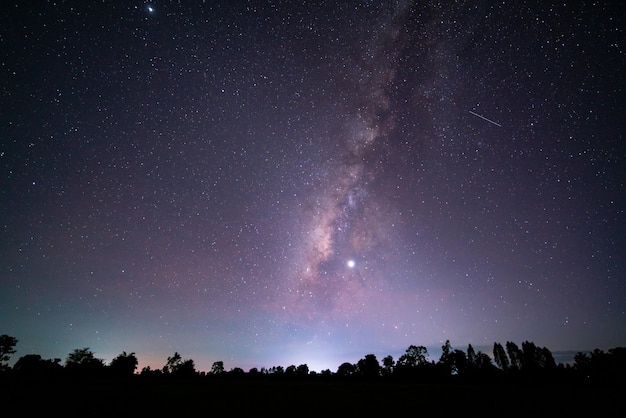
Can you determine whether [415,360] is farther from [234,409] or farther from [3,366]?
[3,366]

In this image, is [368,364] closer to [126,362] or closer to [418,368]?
[418,368]

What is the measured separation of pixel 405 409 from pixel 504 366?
10539 centimetres

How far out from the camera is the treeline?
4959 centimetres

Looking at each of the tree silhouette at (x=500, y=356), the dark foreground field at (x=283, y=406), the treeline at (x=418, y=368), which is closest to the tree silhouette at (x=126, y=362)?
the treeline at (x=418, y=368)

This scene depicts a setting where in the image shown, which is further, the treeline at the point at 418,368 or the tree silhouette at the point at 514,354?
the tree silhouette at the point at 514,354

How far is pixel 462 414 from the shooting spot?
18844 millimetres

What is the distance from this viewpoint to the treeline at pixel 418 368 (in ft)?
163

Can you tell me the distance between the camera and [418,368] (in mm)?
70438

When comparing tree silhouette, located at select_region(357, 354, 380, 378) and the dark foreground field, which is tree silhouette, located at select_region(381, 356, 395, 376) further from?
the dark foreground field

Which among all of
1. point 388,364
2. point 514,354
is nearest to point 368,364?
point 388,364

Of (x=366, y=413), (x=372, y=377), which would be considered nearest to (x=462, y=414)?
(x=366, y=413)

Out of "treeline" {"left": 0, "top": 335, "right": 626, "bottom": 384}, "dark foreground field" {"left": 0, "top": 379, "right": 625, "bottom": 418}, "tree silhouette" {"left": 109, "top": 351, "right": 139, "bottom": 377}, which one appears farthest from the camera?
"tree silhouette" {"left": 109, "top": 351, "right": 139, "bottom": 377}

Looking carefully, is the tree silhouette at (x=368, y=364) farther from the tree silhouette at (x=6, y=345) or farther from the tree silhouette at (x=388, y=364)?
the tree silhouette at (x=6, y=345)

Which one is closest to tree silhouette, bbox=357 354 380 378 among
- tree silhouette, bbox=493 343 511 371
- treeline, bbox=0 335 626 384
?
treeline, bbox=0 335 626 384
